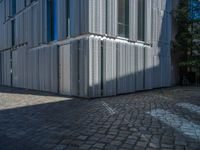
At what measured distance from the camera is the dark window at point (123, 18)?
10484 millimetres

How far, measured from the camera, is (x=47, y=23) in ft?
39.3

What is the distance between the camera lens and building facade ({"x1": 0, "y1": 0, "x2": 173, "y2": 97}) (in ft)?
29.9

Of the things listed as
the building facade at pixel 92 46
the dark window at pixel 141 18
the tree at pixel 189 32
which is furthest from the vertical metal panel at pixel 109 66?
the tree at pixel 189 32

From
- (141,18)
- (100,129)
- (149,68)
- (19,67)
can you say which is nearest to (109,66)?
(149,68)

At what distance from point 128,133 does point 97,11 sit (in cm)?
631

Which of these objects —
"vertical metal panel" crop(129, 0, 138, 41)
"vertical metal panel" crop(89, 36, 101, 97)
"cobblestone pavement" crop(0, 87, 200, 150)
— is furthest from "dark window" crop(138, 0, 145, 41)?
"cobblestone pavement" crop(0, 87, 200, 150)

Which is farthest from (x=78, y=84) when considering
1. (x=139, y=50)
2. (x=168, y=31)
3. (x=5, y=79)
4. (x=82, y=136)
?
(x=5, y=79)

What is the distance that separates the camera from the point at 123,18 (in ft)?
35.1

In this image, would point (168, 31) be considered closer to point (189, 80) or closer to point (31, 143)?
point (189, 80)

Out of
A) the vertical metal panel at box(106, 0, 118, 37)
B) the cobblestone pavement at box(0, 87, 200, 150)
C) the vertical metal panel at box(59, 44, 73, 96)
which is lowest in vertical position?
the cobblestone pavement at box(0, 87, 200, 150)

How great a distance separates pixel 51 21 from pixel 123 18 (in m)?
3.97

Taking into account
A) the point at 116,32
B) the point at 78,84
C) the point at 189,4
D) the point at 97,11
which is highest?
the point at 189,4

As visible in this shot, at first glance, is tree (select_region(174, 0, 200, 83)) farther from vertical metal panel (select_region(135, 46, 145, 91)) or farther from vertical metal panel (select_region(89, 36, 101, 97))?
vertical metal panel (select_region(89, 36, 101, 97))

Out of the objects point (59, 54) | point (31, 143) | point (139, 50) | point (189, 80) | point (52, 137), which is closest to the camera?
point (31, 143)
